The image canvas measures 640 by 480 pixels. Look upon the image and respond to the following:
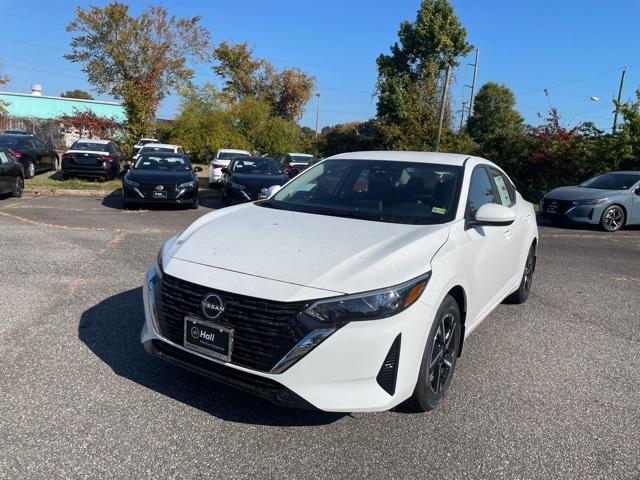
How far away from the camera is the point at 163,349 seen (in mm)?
3213

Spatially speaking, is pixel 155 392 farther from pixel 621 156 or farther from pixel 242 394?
pixel 621 156

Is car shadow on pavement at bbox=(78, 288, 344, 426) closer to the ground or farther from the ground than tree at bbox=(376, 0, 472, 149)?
closer to the ground

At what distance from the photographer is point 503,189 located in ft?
17.0

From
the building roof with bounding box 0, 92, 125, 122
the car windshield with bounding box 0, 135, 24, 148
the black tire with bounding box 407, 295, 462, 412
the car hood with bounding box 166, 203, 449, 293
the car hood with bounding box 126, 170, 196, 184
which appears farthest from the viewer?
the building roof with bounding box 0, 92, 125, 122

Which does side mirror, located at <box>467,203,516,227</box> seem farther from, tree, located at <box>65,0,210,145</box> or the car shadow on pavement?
tree, located at <box>65,0,210,145</box>

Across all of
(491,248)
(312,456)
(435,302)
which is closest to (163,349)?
(312,456)

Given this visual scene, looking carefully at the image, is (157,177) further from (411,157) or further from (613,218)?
(613,218)

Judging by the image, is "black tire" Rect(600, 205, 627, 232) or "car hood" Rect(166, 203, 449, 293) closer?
"car hood" Rect(166, 203, 449, 293)

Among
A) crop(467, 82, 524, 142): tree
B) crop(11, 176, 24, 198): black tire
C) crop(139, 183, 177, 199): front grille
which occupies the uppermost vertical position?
crop(467, 82, 524, 142): tree

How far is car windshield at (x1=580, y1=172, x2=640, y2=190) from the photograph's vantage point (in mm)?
13000

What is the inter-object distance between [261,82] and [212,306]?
45.8m

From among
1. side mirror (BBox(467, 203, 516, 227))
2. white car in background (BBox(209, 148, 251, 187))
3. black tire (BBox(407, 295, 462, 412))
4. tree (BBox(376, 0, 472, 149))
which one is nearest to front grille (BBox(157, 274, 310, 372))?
black tire (BBox(407, 295, 462, 412))

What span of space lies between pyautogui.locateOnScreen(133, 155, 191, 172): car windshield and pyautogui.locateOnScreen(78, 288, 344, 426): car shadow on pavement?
9015mm

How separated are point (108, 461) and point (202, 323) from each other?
82cm
